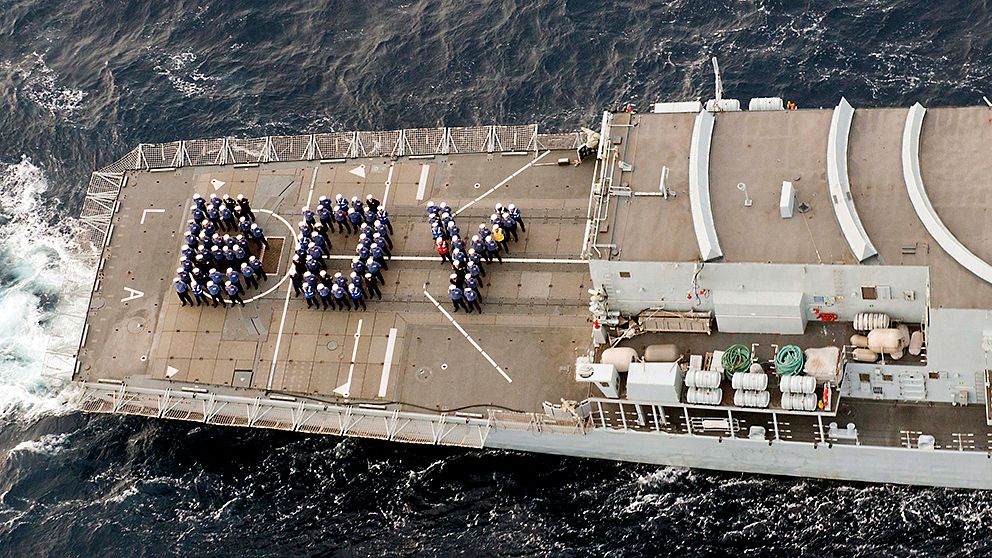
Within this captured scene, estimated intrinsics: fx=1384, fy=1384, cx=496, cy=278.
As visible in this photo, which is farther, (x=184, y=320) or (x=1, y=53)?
(x=1, y=53)

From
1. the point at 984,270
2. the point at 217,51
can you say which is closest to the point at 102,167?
the point at 217,51

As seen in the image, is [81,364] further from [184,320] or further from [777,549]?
[777,549]

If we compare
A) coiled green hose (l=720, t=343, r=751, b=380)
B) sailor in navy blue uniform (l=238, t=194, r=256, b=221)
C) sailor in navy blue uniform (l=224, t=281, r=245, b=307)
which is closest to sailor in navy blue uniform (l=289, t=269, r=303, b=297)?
sailor in navy blue uniform (l=224, t=281, r=245, b=307)

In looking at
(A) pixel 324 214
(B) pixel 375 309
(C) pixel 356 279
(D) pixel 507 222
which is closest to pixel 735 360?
(D) pixel 507 222

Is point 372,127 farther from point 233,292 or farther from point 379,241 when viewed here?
point 233,292

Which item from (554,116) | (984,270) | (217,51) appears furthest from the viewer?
(217,51)

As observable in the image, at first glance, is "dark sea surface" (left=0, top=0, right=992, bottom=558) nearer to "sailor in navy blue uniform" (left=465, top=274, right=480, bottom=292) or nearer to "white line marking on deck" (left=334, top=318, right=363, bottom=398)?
"white line marking on deck" (left=334, top=318, right=363, bottom=398)

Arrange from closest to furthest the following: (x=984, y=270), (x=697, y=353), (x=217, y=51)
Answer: (x=984, y=270) < (x=697, y=353) < (x=217, y=51)

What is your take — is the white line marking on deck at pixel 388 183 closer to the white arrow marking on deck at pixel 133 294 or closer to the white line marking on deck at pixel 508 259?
the white line marking on deck at pixel 508 259

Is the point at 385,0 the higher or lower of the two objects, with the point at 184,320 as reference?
higher
